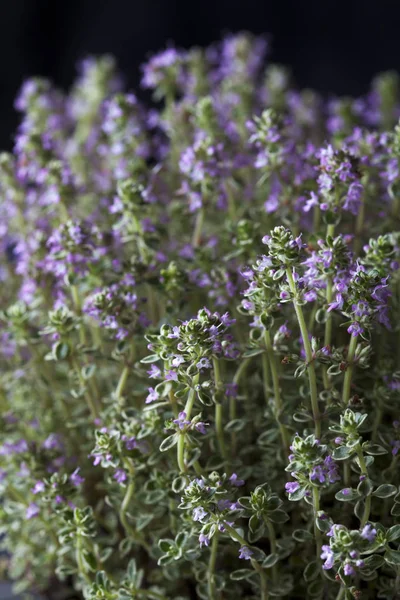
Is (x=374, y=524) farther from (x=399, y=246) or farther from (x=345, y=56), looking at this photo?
(x=345, y=56)

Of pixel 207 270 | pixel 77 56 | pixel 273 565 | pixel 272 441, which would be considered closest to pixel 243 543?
pixel 273 565

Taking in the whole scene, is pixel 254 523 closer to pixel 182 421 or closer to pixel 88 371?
pixel 182 421

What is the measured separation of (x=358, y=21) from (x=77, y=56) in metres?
1.00

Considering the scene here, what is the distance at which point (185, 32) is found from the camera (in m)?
2.82

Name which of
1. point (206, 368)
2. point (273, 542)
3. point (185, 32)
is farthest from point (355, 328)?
point (185, 32)

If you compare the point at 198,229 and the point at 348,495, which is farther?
the point at 198,229

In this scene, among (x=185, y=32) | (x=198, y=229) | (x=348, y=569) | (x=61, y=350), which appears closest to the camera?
(x=348, y=569)

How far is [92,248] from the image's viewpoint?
1.00 m

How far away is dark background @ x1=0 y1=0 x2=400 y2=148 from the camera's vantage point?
2695 mm

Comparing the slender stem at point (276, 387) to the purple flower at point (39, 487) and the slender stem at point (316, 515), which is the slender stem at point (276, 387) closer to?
the slender stem at point (316, 515)

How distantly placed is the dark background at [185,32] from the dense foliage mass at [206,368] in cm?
143

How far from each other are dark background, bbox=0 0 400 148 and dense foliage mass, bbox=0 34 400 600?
1.43m

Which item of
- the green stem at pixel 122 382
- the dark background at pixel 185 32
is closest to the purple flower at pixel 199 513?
the green stem at pixel 122 382

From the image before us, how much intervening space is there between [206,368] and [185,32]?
7.37 feet
